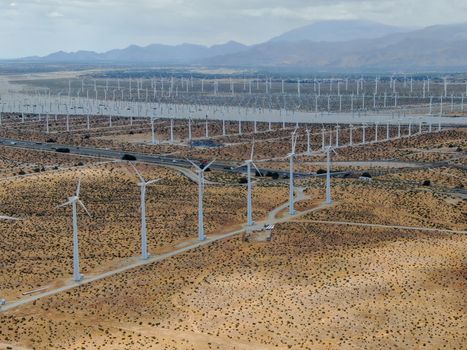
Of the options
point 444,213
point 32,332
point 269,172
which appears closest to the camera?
point 32,332

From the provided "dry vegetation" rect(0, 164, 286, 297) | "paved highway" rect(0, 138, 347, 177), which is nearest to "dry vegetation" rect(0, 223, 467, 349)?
"dry vegetation" rect(0, 164, 286, 297)

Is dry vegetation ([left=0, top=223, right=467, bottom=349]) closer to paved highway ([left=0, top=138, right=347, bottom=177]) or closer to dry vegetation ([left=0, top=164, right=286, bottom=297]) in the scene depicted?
dry vegetation ([left=0, top=164, right=286, bottom=297])

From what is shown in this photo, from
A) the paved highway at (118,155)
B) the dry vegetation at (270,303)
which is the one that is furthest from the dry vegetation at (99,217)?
the paved highway at (118,155)

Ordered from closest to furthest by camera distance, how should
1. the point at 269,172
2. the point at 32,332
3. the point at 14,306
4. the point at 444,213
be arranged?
the point at 32,332, the point at 14,306, the point at 444,213, the point at 269,172

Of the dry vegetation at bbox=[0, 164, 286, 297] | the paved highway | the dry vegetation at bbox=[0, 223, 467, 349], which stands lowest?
the dry vegetation at bbox=[0, 223, 467, 349]

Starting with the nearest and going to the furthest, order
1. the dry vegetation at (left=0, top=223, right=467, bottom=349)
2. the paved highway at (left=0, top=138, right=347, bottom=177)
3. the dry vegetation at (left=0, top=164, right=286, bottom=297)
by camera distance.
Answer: the dry vegetation at (left=0, top=223, right=467, bottom=349) < the dry vegetation at (left=0, top=164, right=286, bottom=297) < the paved highway at (left=0, top=138, right=347, bottom=177)

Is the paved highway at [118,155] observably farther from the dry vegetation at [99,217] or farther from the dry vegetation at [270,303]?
the dry vegetation at [270,303]

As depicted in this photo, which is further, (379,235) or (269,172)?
(269,172)

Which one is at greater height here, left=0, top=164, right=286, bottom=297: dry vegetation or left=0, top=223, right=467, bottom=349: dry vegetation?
left=0, top=164, right=286, bottom=297: dry vegetation

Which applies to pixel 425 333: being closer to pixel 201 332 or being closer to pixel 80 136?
pixel 201 332

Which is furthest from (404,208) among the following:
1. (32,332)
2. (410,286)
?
(32,332)

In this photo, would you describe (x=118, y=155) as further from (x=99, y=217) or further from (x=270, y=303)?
(x=270, y=303)
